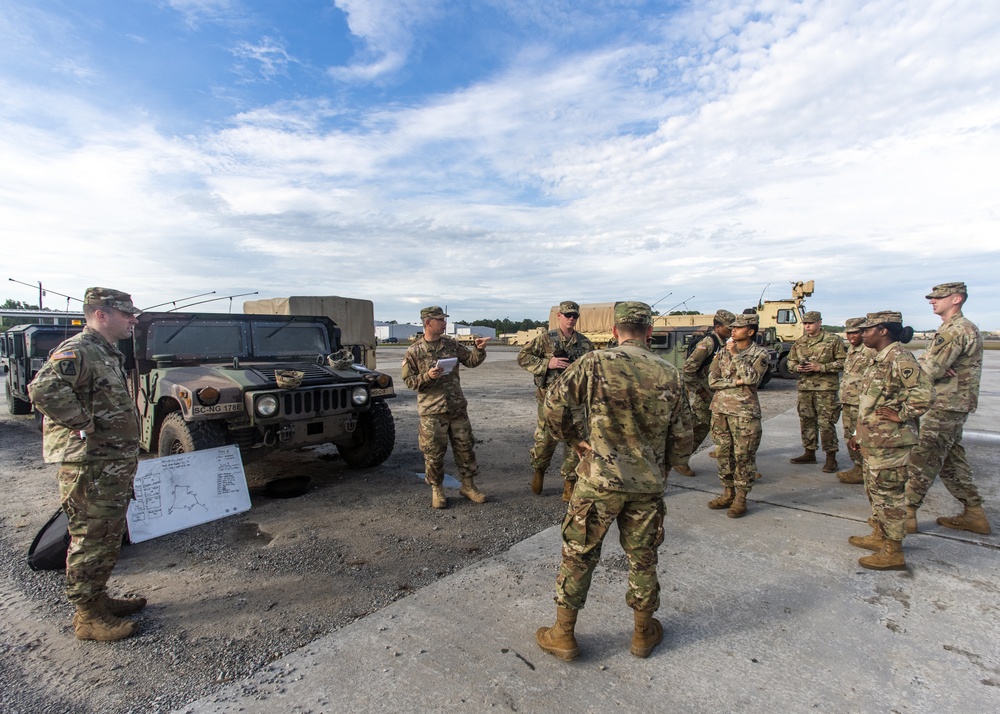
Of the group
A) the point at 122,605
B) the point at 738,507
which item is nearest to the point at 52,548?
the point at 122,605

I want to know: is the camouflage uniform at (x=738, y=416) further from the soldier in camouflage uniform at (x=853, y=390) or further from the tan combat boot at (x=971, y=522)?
the tan combat boot at (x=971, y=522)

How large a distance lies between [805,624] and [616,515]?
121cm

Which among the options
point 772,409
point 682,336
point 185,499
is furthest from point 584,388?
point 682,336

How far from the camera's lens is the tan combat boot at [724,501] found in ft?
13.9

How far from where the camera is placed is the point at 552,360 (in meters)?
4.37

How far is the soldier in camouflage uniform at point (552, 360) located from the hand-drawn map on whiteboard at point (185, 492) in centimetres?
238

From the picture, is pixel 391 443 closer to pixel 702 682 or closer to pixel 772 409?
pixel 702 682

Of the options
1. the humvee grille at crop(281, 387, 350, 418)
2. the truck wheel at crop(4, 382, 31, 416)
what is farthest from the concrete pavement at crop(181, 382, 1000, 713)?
the truck wheel at crop(4, 382, 31, 416)

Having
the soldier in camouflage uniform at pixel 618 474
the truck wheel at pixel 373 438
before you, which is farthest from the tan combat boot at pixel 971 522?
the truck wheel at pixel 373 438

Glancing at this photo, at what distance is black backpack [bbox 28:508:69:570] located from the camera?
310 cm

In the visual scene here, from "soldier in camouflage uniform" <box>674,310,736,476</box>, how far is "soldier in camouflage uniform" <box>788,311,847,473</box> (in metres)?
1.01

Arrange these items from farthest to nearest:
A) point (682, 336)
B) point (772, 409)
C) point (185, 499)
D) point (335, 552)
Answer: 1. point (682, 336)
2. point (772, 409)
3. point (185, 499)
4. point (335, 552)

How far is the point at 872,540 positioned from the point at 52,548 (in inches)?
195

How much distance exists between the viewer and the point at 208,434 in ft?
14.0
